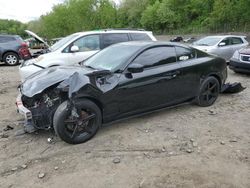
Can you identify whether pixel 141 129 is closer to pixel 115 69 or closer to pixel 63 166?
pixel 115 69

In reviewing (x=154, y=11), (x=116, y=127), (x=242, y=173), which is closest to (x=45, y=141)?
(x=116, y=127)

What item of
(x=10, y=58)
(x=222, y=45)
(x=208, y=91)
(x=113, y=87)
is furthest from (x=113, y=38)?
(x=10, y=58)

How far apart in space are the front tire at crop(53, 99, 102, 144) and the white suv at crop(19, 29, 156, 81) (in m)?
3.39

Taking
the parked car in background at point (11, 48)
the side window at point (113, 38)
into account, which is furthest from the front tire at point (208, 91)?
the parked car in background at point (11, 48)

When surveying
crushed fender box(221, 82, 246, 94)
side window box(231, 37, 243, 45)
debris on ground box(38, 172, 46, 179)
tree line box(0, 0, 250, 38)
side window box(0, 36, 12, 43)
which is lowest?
debris on ground box(38, 172, 46, 179)

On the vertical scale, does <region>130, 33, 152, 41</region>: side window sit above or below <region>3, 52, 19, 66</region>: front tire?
above

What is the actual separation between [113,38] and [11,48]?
796 centimetres

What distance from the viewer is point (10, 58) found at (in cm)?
1452

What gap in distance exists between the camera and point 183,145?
14.4ft

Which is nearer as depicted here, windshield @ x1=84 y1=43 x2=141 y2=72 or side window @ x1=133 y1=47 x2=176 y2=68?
windshield @ x1=84 y1=43 x2=141 y2=72

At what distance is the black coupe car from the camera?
14.2 feet

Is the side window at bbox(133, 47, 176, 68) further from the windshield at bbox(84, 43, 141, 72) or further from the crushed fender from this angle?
the crushed fender

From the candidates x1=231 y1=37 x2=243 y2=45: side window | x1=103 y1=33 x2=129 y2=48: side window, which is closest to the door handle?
x1=103 y1=33 x2=129 y2=48: side window

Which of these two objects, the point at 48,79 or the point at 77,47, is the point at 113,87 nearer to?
the point at 48,79
